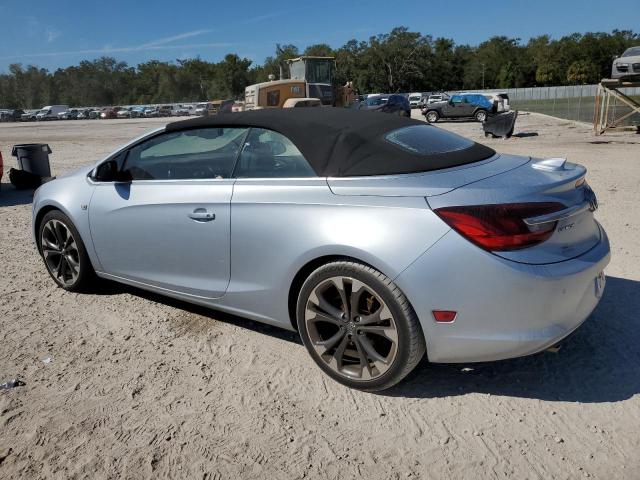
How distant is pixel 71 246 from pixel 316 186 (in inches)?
99.6

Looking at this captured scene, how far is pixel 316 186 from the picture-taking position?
116 inches

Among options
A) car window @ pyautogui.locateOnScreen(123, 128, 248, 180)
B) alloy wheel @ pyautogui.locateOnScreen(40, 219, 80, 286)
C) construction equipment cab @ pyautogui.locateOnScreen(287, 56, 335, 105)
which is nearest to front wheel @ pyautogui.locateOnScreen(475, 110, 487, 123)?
construction equipment cab @ pyautogui.locateOnScreen(287, 56, 335, 105)

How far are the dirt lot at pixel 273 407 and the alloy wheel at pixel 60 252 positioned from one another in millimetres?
499

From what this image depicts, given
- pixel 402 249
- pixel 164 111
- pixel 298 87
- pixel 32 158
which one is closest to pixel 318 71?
pixel 298 87

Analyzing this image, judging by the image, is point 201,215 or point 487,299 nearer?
point 487,299

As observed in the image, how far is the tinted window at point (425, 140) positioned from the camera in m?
3.16

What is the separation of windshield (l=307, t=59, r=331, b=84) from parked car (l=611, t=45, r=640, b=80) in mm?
13293

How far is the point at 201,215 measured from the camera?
3363 millimetres

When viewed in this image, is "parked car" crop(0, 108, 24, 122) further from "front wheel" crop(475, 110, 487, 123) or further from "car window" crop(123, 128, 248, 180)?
"car window" crop(123, 128, 248, 180)

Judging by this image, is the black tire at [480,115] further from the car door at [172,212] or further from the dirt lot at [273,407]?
the car door at [172,212]

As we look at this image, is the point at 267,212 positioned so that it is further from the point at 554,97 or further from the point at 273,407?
the point at 554,97

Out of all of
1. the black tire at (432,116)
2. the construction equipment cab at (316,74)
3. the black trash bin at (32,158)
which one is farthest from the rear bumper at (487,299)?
the black tire at (432,116)

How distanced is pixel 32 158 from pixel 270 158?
981cm

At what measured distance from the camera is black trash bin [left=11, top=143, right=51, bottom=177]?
36.4 ft
